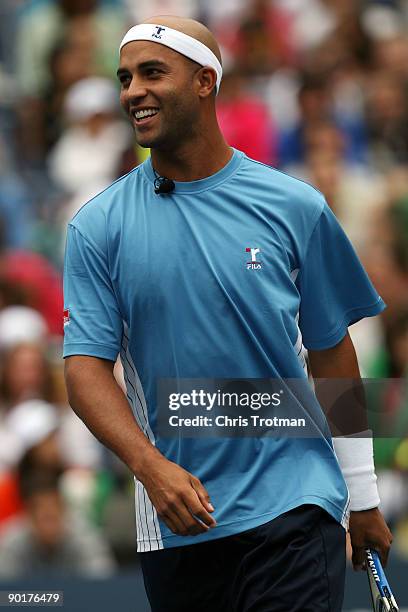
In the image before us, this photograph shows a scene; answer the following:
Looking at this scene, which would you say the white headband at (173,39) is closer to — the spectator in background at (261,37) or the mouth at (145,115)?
the mouth at (145,115)

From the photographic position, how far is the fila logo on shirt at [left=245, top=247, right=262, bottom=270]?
3576 millimetres

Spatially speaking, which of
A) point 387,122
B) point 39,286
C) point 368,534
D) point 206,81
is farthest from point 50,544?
point 387,122

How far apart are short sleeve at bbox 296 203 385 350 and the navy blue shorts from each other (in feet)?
1.63

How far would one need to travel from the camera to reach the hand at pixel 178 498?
3.25 meters

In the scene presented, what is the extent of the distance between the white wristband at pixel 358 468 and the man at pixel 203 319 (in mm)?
128

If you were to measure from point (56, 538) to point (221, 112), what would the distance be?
11.3 feet

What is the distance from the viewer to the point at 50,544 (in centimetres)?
645

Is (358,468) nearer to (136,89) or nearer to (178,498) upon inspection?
(178,498)

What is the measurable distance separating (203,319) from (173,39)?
2.32ft

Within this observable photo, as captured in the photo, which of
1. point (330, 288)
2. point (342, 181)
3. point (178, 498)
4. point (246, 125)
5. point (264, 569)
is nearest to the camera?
point (178, 498)

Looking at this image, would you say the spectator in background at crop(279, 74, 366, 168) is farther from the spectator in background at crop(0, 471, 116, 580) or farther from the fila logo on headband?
the fila logo on headband

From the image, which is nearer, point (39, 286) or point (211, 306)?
point (211, 306)

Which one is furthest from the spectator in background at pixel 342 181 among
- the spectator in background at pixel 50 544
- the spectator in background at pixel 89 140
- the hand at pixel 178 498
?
the hand at pixel 178 498

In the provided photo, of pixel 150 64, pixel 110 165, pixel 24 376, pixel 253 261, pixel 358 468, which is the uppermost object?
pixel 110 165
